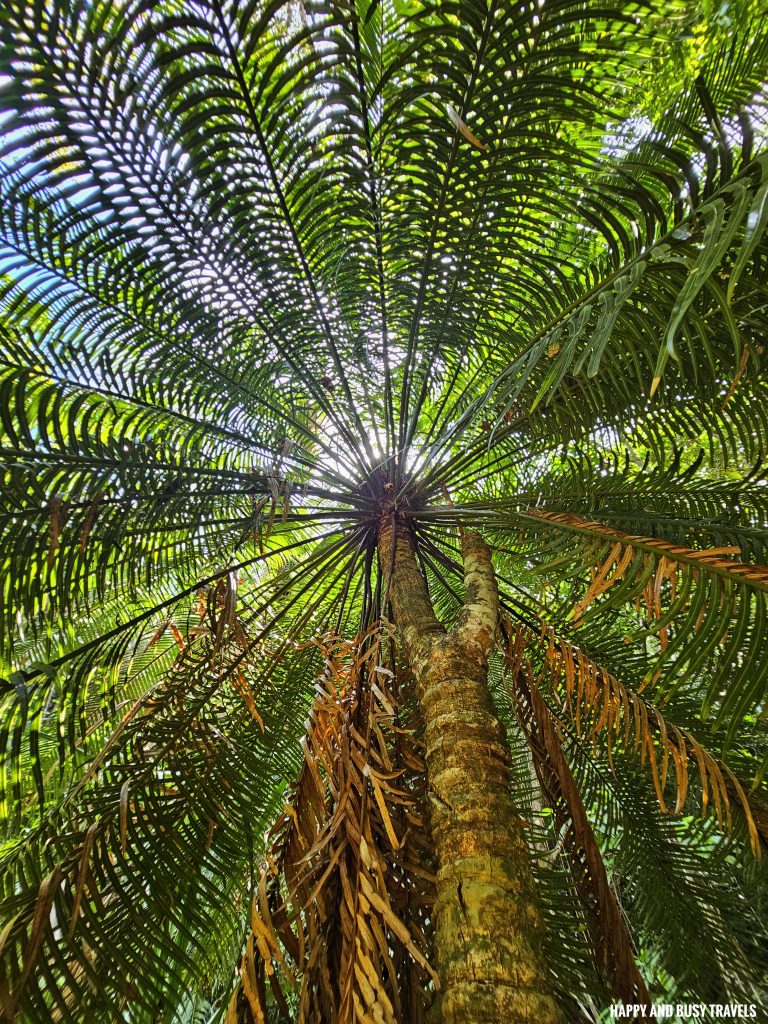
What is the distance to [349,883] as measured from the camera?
1276mm

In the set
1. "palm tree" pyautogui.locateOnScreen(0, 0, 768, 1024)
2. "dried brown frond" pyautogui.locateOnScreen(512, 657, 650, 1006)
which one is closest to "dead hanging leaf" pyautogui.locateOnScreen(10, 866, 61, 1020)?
"palm tree" pyautogui.locateOnScreen(0, 0, 768, 1024)

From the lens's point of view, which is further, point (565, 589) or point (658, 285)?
point (565, 589)

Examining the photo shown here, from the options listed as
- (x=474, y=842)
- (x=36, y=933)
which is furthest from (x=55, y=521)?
(x=474, y=842)

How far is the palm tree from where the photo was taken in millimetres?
1340

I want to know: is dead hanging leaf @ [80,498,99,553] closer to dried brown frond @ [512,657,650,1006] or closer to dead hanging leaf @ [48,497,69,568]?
dead hanging leaf @ [48,497,69,568]

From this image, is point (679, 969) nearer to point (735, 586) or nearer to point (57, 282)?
point (735, 586)

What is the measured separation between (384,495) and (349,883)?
2248mm

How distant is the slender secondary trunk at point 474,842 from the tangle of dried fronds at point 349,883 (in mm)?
88

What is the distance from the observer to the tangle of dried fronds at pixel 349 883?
3.68 ft

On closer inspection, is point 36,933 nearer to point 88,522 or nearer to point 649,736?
point 88,522

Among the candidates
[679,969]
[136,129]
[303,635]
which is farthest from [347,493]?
[679,969]

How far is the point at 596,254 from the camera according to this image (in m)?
2.63

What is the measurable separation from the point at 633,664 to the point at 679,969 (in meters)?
1.18

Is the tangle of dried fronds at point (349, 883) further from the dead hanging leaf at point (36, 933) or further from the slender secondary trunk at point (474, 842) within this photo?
the dead hanging leaf at point (36, 933)
